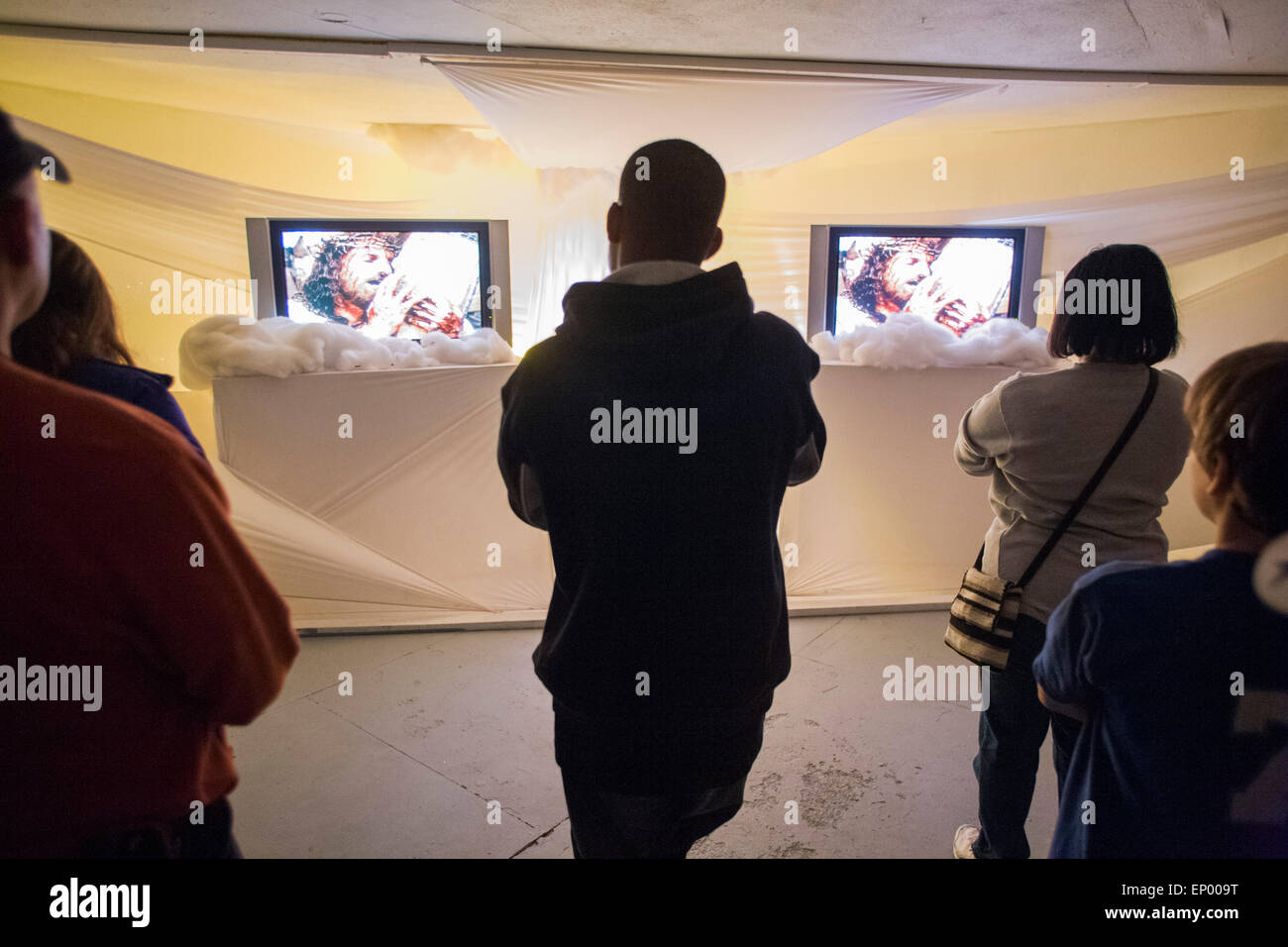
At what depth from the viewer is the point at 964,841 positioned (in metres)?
1.78

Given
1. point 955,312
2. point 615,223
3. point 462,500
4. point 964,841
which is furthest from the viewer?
point 955,312

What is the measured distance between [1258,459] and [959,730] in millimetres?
1759

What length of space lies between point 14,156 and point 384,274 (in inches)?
88.8

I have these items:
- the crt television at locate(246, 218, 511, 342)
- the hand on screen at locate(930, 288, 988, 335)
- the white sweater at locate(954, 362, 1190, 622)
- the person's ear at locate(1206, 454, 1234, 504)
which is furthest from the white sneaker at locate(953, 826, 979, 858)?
the crt television at locate(246, 218, 511, 342)

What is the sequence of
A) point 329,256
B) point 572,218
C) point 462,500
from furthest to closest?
point 572,218
point 462,500
point 329,256

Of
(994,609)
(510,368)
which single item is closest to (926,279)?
(510,368)

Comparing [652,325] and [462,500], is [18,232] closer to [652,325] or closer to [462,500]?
[652,325]

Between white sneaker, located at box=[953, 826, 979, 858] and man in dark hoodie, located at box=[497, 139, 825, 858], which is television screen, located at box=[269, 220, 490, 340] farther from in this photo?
white sneaker, located at box=[953, 826, 979, 858]

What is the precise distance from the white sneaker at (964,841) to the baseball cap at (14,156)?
2.09m

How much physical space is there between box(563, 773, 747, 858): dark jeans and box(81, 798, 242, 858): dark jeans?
47 cm

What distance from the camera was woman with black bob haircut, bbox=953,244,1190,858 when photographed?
1.28 m

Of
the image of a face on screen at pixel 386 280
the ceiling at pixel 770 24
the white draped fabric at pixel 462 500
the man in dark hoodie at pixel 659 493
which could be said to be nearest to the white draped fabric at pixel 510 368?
the white draped fabric at pixel 462 500

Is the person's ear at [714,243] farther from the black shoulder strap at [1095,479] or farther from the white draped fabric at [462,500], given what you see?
the white draped fabric at [462,500]

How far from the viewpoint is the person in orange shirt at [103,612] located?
706 mm
